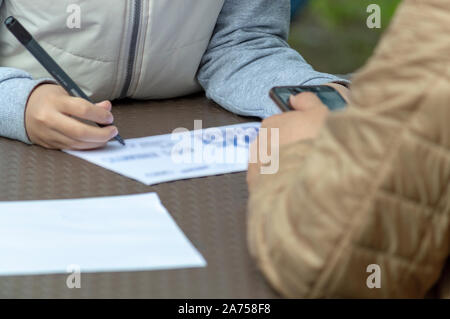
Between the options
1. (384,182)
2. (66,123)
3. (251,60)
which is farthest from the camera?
(251,60)

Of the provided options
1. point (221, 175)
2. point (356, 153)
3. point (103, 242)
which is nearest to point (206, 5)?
point (221, 175)

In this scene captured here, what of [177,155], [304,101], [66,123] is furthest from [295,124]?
[66,123]

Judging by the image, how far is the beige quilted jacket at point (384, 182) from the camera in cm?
57

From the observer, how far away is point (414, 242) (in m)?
0.60

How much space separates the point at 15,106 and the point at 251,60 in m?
0.42

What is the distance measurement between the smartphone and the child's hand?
0.78 ft

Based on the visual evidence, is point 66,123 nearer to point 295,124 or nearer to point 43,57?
point 43,57

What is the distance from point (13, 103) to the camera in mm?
1047

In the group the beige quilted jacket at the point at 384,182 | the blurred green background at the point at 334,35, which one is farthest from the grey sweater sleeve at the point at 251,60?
→ the blurred green background at the point at 334,35

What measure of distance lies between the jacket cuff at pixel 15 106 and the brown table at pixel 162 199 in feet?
0.05

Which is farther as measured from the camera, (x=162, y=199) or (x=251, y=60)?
(x=251, y=60)

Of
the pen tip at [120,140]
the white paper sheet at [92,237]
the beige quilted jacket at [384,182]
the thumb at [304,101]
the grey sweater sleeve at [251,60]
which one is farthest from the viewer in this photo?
the grey sweater sleeve at [251,60]

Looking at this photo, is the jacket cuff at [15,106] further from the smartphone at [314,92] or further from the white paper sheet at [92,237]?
the smartphone at [314,92]

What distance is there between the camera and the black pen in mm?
979
